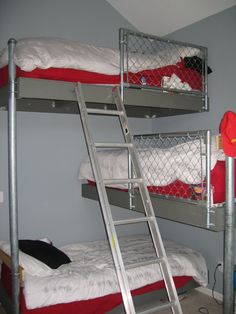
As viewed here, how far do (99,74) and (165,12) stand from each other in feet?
4.77

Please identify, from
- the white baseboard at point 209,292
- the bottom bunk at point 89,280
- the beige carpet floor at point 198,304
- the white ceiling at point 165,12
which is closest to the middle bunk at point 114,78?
the white ceiling at point 165,12

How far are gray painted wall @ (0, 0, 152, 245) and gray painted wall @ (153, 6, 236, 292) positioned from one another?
3.11 ft

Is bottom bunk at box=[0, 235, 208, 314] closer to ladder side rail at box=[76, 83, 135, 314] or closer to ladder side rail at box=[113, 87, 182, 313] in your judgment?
ladder side rail at box=[113, 87, 182, 313]

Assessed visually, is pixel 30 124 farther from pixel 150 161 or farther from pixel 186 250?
pixel 186 250

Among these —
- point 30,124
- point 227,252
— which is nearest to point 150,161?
point 227,252

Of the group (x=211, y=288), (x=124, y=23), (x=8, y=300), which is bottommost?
(x=211, y=288)

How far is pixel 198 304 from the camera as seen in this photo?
2.87 m

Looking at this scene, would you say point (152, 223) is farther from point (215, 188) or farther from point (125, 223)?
point (215, 188)

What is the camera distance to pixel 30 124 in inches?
125

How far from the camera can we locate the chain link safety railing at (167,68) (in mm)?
2553

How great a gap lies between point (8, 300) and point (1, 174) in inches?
45.0

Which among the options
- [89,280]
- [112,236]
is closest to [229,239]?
[112,236]

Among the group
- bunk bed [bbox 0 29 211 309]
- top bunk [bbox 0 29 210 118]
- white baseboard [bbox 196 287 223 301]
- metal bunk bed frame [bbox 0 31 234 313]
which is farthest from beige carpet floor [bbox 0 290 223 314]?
top bunk [bbox 0 29 210 118]

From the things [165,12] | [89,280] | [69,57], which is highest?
[165,12]
